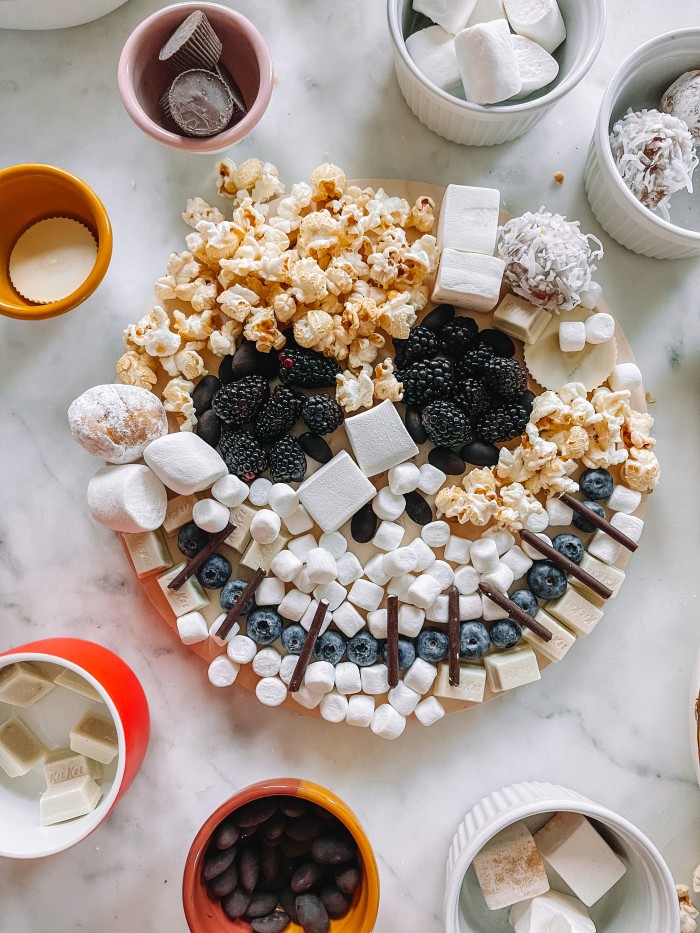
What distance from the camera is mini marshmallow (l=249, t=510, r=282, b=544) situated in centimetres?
106

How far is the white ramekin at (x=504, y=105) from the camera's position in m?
1.01

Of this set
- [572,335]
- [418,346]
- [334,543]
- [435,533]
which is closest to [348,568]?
[334,543]

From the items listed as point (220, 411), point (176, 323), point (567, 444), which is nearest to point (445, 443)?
point (567, 444)

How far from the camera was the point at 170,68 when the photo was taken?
108cm

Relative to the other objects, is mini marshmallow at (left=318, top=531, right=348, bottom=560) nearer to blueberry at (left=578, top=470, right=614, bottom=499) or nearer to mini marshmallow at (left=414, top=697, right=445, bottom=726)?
mini marshmallow at (left=414, top=697, right=445, bottom=726)

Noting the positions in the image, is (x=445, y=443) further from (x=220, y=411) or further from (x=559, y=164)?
(x=559, y=164)

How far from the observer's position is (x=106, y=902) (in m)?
1.20

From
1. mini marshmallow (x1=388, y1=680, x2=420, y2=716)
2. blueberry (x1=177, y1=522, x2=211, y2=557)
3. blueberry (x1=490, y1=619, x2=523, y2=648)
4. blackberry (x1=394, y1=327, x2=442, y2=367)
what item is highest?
blackberry (x1=394, y1=327, x2=442, y2=367)

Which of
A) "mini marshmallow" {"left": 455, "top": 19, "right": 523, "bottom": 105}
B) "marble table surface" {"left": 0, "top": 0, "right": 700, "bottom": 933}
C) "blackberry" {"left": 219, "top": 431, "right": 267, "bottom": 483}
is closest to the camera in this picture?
"mini marshmallow" {"left": 455, "top": 19, "right": 523, "bottom": 105}

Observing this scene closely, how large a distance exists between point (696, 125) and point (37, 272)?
1.01 metres

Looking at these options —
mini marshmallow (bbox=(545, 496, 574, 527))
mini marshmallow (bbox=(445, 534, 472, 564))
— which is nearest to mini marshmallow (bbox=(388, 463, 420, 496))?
mini marshmallow (bbox=(445, 534, 472, 564))

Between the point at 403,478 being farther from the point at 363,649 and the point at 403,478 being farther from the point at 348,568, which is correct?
the point at 363,649

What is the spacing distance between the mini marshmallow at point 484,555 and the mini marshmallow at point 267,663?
1.11 feet

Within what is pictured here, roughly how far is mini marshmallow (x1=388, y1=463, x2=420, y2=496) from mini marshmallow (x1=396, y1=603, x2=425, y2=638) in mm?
181
